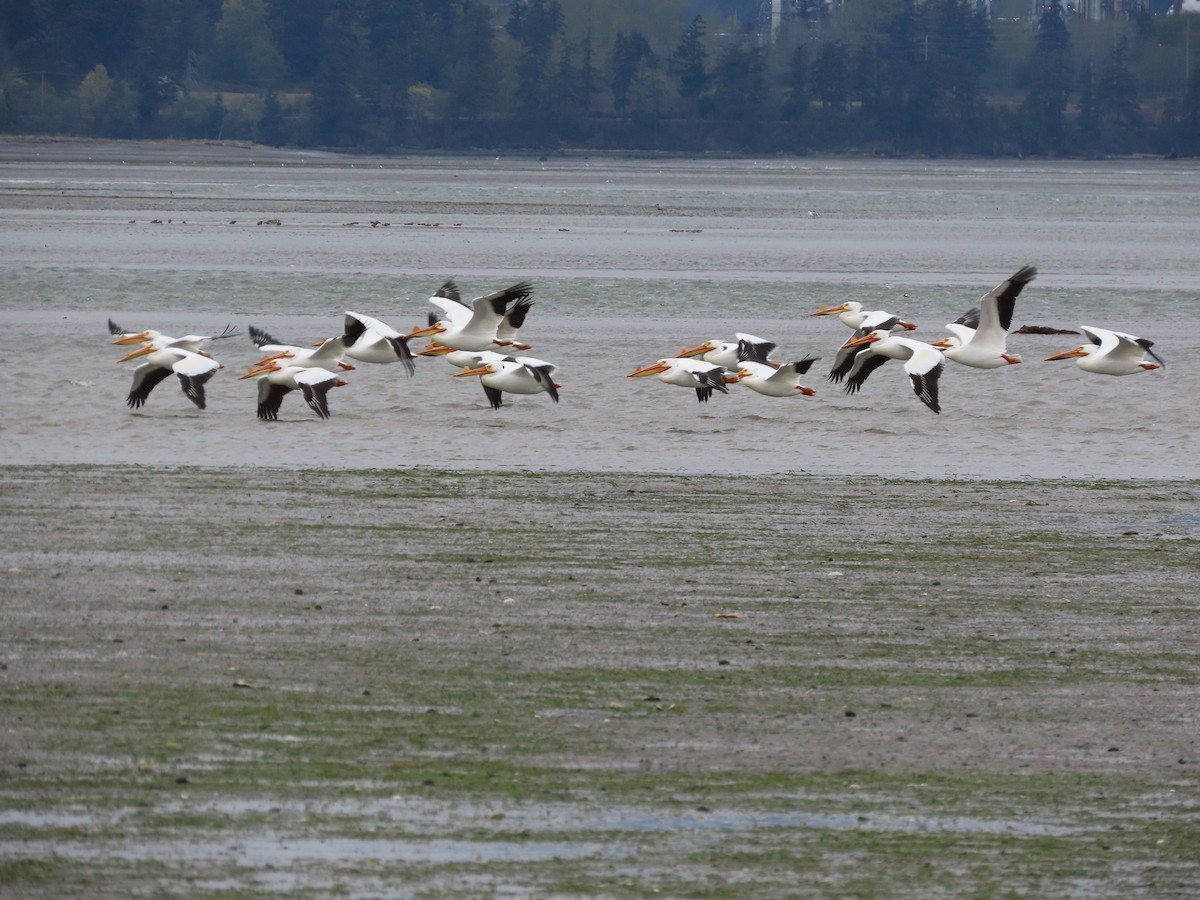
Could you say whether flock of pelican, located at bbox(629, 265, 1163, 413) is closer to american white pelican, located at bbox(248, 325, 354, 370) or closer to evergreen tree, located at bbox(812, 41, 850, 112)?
american white pelican, located at bbox(248, 325, 354, 370)

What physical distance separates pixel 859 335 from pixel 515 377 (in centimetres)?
382

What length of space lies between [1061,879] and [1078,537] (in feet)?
16.8

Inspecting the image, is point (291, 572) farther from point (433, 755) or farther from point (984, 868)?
point (984, 868)

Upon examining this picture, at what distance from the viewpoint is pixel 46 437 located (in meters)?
13.2

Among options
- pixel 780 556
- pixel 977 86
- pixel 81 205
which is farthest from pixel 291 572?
pixel 977 86

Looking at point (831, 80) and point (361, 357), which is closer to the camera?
point (361, 357)

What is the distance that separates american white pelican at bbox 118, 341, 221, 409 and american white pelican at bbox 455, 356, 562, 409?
174cm

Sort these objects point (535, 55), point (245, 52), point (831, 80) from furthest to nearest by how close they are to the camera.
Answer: point (245, 52), point (535, 55), point (831, 80)

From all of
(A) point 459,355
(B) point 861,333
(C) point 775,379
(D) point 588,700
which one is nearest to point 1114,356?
(B) point 861,333

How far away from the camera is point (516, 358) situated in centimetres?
1560

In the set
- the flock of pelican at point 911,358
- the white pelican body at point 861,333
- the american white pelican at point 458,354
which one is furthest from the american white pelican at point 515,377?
the white pelican body at point 861,333

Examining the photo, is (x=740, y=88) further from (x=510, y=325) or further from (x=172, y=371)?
(x=172, y=371)

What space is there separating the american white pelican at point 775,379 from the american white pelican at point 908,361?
75 cm

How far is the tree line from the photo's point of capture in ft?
377
